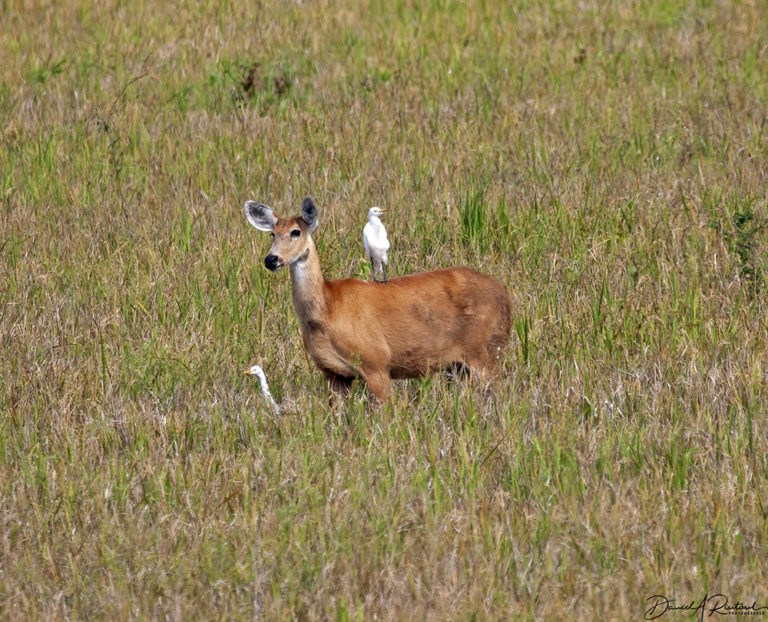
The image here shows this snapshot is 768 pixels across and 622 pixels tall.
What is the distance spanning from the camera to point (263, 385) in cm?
689

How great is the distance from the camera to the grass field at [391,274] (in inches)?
199

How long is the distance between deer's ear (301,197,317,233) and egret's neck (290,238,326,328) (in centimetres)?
21

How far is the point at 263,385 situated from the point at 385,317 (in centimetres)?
77

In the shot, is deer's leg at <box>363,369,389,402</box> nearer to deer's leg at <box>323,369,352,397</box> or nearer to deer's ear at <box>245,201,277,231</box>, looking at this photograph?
deer's leg at <box>323,369,352,397</box>

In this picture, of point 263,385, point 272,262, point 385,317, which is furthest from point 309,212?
point 263,385

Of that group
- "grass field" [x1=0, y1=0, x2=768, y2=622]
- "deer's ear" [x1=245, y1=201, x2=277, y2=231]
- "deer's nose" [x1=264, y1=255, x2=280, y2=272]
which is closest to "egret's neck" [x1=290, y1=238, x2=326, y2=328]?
"deer's nose" [x1=264, y1=255, x2=280, y2=272]

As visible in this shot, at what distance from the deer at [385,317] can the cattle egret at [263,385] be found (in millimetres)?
291

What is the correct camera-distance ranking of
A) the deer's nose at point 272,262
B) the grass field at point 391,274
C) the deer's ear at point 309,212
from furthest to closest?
1. the deer's ear at point 309,212
2. the deer's nose at point 272,262
3. the grass field at point 391,274

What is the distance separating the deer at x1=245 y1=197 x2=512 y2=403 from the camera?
6.86 meters

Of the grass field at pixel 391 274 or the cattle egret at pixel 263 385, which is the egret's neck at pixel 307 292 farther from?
the grass field at pixel 391 274

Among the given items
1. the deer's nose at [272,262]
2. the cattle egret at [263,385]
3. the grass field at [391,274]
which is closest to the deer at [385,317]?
→ the deer's nose at [272,262]

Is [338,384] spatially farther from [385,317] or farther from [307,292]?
[307,292]

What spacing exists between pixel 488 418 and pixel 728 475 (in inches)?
52.5

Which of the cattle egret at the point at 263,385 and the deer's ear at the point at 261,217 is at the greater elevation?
the deer's ear at the point at 261,217
